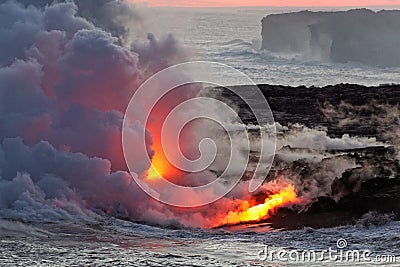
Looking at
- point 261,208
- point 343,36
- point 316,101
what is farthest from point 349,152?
point 343,36

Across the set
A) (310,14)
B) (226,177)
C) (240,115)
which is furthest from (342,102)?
(310,14)

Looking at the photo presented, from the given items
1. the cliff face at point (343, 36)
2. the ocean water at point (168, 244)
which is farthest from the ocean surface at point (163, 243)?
the cliff face at point (343, 36)

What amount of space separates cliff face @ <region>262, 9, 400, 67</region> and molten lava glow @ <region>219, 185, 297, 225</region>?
88.1m

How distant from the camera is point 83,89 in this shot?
29109 mm

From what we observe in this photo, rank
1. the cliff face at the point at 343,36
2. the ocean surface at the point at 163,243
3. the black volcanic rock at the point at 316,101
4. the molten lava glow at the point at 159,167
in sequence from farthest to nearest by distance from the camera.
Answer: the cliff face at the point at 343,36 → the black volcanic rock at the point at 316,101 → the molten lava glow at the point at 159,167 → the ocean surface at the point at 163,243

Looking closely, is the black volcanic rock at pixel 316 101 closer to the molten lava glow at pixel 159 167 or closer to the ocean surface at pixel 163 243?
the molten lava glow at pixel 159 167

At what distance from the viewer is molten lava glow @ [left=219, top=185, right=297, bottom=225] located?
25005 millimetres

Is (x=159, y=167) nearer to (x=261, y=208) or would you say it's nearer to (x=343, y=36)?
(x=261, y=208)

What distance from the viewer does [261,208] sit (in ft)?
84.7

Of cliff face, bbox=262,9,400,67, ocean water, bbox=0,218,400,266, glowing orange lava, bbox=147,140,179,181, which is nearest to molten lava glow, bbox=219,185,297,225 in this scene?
ocean water, bbox=0,218,400,266

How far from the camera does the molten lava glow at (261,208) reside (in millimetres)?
25005

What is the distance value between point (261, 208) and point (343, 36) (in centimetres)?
9877

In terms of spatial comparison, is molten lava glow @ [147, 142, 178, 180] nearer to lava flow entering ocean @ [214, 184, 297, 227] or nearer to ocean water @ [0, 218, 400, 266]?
lava flow entering ocean @ [214, 184, 297, 227]

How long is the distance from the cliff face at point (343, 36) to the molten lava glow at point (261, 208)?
289 feet
